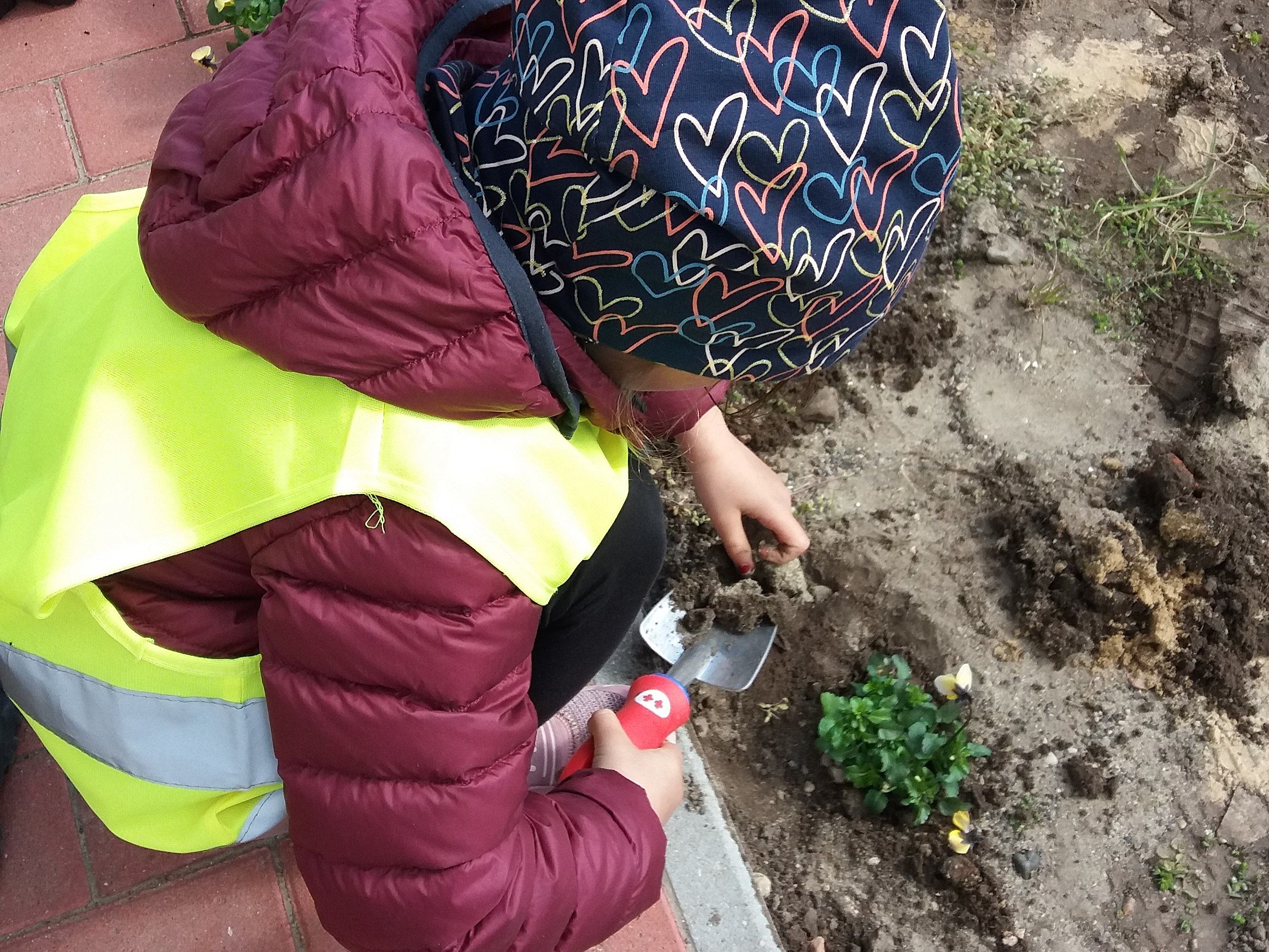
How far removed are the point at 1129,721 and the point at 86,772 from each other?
1895mm

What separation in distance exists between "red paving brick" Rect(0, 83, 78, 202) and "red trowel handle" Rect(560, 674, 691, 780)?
1.93 m

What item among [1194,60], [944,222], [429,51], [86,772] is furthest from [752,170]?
[1194,60]

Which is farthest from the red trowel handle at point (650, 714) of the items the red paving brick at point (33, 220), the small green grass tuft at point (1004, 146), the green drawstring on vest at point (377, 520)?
the red paving brick at point (33, 220)

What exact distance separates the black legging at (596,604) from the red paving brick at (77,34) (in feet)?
6.48

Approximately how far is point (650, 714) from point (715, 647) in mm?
256

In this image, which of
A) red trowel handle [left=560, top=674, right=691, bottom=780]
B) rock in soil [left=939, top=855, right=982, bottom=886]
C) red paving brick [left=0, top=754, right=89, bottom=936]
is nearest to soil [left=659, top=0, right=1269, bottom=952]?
rock in soil [left=939, top=855, right=982, bottom=886]

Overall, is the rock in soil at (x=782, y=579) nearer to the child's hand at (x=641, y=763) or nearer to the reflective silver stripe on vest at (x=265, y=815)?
the child's hand at (x=641, y=763)

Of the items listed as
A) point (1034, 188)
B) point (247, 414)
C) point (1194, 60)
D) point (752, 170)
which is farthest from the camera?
point (1194, 60)

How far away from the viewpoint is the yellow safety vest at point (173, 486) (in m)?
1.06

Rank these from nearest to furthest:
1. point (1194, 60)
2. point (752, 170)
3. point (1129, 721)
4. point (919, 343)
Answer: point (752, 170) → point (1129, 721) → point (919, 343) → point (1194, 60)

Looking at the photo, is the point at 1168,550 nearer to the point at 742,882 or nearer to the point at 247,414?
the point at 742,882

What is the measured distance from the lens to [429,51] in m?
1.13

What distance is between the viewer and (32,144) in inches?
96.0

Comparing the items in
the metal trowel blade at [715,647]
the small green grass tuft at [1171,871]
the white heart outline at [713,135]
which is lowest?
the small green grass tuft at [1171,871]
